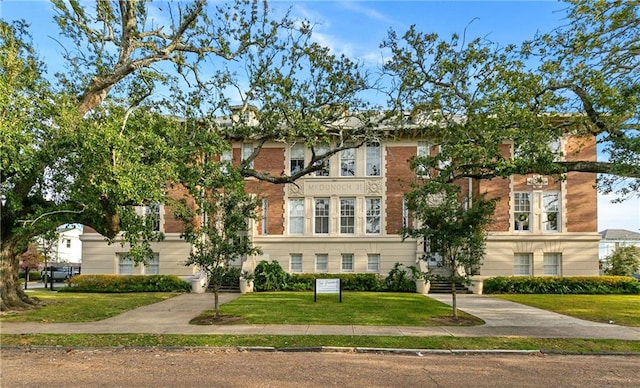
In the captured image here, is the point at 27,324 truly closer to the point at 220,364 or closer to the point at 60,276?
the point at 220,364

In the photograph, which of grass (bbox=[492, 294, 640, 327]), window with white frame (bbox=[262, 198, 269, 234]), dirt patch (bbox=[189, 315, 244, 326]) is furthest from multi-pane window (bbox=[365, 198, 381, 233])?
dirt patch (bbox=[189, 315, 244, 326])

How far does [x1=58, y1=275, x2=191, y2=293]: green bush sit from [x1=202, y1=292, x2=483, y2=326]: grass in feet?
19.5

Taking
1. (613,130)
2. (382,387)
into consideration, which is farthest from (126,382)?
(613,130)

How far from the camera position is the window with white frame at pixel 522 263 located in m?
25.5

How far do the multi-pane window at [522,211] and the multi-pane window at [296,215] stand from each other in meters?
12.6

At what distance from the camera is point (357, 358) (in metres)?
8.74

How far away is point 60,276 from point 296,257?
22168 millimetres

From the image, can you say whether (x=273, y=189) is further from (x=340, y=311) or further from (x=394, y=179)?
(x=340, y=311)

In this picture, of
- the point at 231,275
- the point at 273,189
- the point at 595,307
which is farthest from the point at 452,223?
the point at 273,189

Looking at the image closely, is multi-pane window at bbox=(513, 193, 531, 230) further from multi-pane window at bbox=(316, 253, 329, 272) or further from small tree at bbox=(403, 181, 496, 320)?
small tree at bbox=(403, 181, 496, 320)

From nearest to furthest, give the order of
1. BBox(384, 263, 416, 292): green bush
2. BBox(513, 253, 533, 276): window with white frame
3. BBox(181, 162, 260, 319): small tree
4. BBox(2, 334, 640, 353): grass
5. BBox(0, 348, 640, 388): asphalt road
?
BBox(0, 348, 640, 388): asphalt road < BBox(2, 334, 640, 353): grass < BBox(181, 162, 260, 319): small tree < BBox(384, 263, 416, 292): green bush < BBox(513, 253, 533, 276): window with white frame

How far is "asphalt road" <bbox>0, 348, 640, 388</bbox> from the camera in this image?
705 cm

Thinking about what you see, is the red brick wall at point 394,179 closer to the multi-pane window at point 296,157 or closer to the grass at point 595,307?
the multi-pane window at point 296,157

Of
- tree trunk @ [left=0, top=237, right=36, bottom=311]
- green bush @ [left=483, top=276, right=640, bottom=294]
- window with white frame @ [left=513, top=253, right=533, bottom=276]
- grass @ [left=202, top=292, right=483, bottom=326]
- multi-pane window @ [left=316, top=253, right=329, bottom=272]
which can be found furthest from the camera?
multi-pane window @ [left=316, top=253, right=329, bottom=272]
